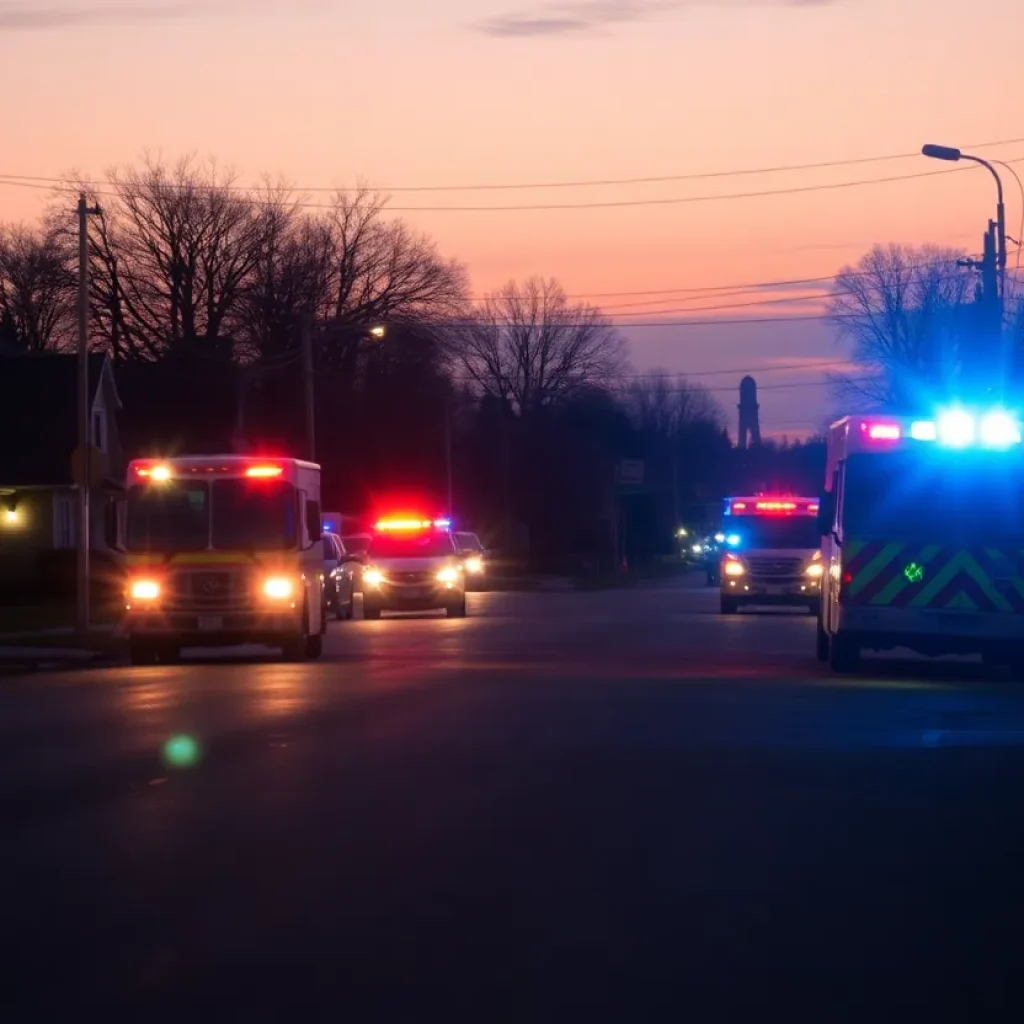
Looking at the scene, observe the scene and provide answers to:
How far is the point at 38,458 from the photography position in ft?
189

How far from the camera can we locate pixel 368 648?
28828 mm

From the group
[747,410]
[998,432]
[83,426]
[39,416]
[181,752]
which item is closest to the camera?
[181,752]

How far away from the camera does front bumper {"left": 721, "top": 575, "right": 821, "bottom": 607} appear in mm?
40906

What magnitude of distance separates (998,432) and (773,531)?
57.6ft

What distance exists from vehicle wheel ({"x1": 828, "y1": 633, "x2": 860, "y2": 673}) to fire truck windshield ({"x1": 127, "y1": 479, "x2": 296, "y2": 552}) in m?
7.30

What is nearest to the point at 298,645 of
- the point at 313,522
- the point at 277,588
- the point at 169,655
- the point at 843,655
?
the point at 277,588

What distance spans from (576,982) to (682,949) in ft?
2.48

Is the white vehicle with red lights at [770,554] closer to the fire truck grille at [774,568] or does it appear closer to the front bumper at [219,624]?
the fire truck grille at [774,568]

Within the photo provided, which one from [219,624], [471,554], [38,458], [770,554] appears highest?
[38,458]

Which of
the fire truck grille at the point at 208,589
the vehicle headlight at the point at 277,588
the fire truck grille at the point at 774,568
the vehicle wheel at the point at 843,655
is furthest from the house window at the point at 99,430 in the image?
the vehicle wheel at the point at 843,655

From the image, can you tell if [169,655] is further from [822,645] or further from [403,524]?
[403,524]

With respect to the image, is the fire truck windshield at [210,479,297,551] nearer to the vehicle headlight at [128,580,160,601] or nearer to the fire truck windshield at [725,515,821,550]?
the vehicle headlight at [128,580,160,601]

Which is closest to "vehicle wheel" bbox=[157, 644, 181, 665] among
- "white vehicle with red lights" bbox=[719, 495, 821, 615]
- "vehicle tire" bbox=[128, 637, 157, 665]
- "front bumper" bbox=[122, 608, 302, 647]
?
"vehicle tire" bbox=[128, 637, 157, 665]

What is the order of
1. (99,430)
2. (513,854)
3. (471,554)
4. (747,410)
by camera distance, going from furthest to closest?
(747,410)
(99,430)
(471,554)
(513,854)
